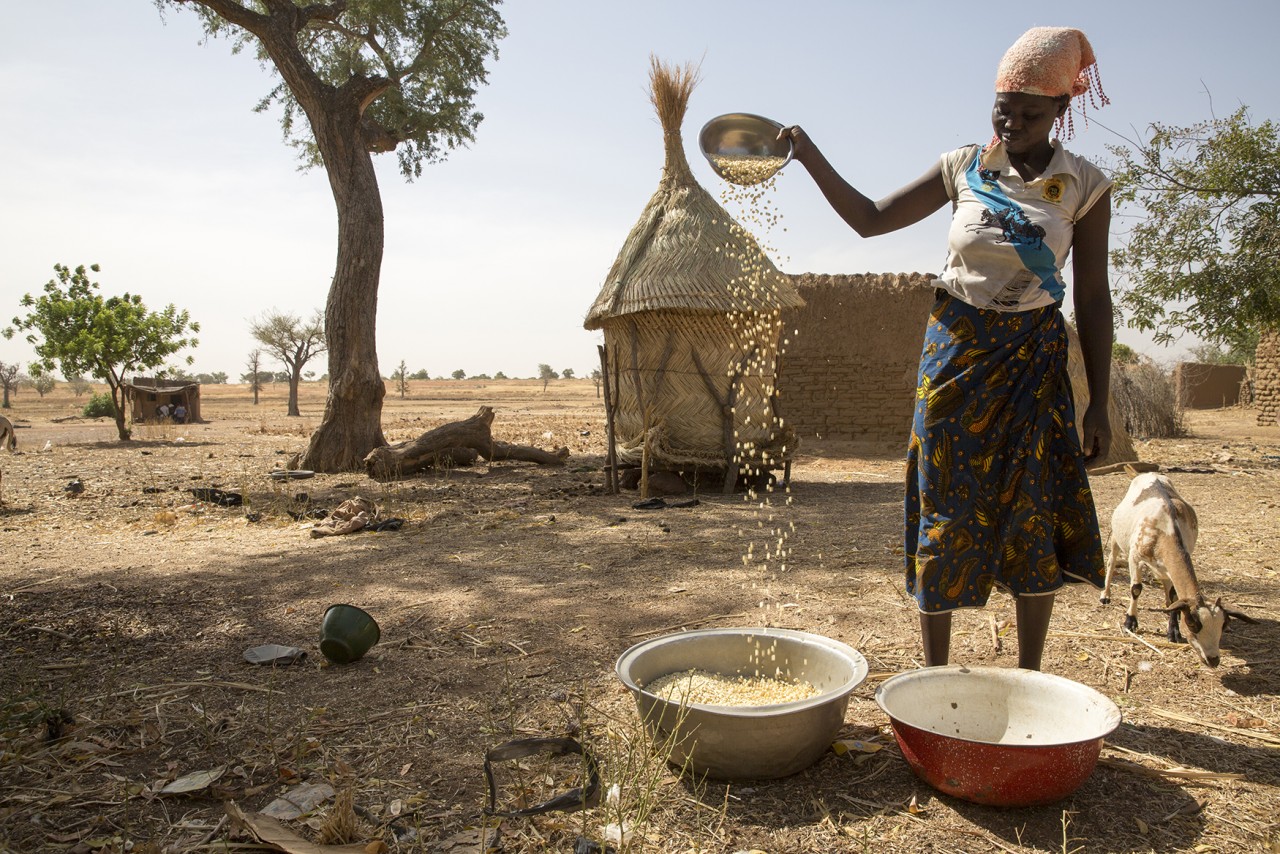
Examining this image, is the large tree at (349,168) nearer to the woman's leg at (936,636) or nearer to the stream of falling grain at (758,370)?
the stream of falling grain at (758,370)

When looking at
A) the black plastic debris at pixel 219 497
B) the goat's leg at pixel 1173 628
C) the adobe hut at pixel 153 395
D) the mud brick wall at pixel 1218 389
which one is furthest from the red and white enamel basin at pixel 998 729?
the mud brick wall at pixel 1218 389

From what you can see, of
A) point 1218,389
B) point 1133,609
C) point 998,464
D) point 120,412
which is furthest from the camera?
point 1218,389

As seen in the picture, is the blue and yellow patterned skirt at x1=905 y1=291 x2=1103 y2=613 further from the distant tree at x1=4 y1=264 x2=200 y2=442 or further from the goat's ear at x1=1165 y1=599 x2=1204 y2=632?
the distant tree at x1=4 y1=264 x2=200 y2=442

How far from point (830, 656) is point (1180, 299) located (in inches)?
318

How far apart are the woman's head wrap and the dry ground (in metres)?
1.79

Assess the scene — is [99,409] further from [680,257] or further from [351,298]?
[680,257]

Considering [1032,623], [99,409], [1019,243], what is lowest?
[1032,623]

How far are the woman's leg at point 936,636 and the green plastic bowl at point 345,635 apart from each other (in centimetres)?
198

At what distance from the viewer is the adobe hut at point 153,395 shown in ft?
55.3

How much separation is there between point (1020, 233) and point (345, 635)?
2579 millimetres

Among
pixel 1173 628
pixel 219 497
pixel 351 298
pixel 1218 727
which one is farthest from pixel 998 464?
pixel 351 298

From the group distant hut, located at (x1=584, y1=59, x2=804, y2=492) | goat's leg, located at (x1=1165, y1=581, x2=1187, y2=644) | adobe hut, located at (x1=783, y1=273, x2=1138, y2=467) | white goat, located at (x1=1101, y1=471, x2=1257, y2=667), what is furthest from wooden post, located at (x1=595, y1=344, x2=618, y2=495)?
goat's leg, located at (x1=1165, y1=581, x2=1187, y2=644)

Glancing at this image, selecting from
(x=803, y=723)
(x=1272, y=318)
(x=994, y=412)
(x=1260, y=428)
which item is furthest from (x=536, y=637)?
(x=1260, y=428)

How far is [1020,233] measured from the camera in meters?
2.10
